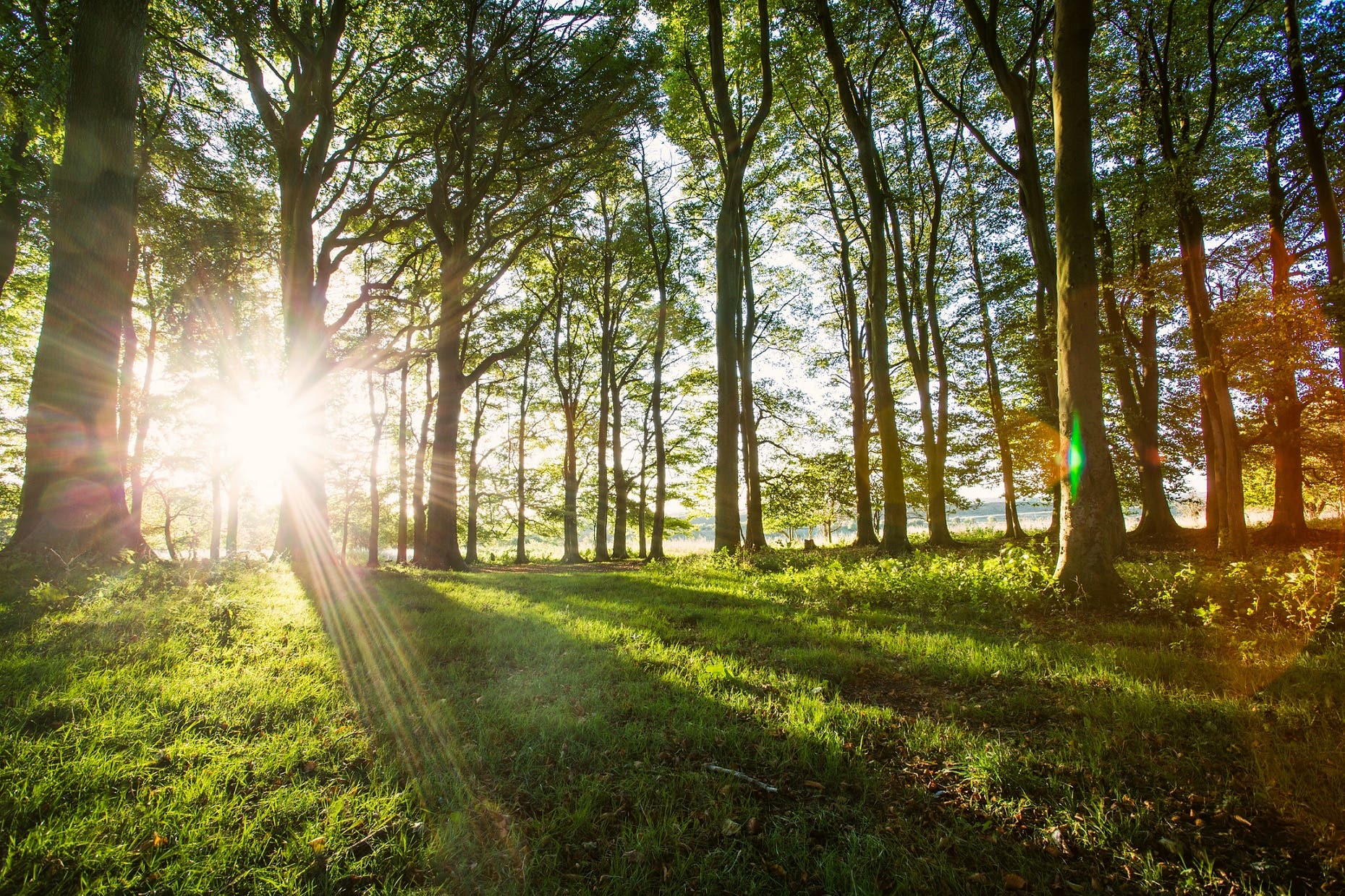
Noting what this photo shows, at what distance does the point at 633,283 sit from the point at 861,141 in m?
12.0

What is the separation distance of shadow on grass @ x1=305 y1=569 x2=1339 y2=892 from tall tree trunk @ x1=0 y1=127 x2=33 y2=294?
547 inches

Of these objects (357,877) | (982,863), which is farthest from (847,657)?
(357,877)

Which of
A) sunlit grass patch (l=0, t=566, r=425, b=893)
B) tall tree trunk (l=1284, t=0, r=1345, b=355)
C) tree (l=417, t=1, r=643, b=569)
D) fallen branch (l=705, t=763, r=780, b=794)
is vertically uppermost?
tree (l=417, t=1, r=643, b=569)

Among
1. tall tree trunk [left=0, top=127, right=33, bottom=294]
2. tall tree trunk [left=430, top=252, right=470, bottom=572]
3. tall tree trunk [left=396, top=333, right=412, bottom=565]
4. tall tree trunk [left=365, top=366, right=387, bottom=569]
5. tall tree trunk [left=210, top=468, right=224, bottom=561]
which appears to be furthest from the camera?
tall tree trunk [left=210, top=468, right=224, bottom=561]

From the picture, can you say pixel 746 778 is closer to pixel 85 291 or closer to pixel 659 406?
pixel 85 291

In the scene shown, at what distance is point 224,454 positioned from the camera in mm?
23797

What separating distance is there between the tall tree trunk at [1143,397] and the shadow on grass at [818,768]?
13383 millimetres

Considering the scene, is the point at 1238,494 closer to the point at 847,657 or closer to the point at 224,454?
the point at 847,657

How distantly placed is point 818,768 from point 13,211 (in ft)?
62.5

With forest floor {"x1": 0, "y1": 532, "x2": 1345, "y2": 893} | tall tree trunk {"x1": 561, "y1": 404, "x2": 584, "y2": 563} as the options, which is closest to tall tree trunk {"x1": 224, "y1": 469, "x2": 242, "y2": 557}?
tall tree trunk {"x1": 561, "y1": 404, "x2": 584, "y2": 563}

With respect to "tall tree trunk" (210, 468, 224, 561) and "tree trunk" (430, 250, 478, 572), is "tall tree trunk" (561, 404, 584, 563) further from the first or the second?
"tall tree trunk" (210, 468, 224, 561)

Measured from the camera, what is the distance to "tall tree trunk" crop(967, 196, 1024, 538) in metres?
18.2

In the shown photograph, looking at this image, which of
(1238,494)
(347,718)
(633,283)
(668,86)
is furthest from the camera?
(633,283)

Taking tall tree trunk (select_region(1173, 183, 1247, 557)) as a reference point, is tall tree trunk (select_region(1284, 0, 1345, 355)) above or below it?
above
